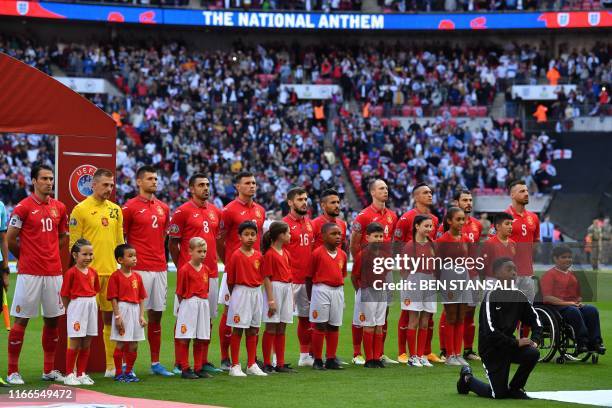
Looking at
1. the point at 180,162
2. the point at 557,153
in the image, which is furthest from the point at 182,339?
the point at 557,153

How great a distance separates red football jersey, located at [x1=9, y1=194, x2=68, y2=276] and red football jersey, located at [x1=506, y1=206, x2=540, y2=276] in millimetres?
6578

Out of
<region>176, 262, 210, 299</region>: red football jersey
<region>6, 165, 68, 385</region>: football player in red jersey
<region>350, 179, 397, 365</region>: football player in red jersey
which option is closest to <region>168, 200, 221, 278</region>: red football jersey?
<region>176, 262, 210, 299</region>: red football jersey

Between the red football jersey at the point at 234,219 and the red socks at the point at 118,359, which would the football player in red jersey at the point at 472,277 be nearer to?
the red football jersey at the point at 234,219

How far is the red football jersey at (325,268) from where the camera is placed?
13.4 m

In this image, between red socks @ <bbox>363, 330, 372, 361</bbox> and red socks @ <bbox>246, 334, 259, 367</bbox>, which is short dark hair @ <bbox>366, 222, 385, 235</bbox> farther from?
red socks @ <bbox>246, 334, 259, 367</bbox>

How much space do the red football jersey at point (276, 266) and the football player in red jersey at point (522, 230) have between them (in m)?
3.67

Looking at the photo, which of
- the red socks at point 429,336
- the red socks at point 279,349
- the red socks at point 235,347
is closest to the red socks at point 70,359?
the red socks at point 235,347

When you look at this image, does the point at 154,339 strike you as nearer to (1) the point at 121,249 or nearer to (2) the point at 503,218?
(1) the point at 121,249

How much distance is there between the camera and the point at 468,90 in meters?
46.3

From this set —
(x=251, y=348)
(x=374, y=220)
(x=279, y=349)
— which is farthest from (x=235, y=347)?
(x=374, y=220)

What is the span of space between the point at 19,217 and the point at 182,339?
2.31 metres

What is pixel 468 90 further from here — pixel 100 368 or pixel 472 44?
pixel 100 368

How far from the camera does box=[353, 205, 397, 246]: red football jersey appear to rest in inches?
556

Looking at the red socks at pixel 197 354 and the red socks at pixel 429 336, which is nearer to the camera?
the red socks at pixel 197 354
